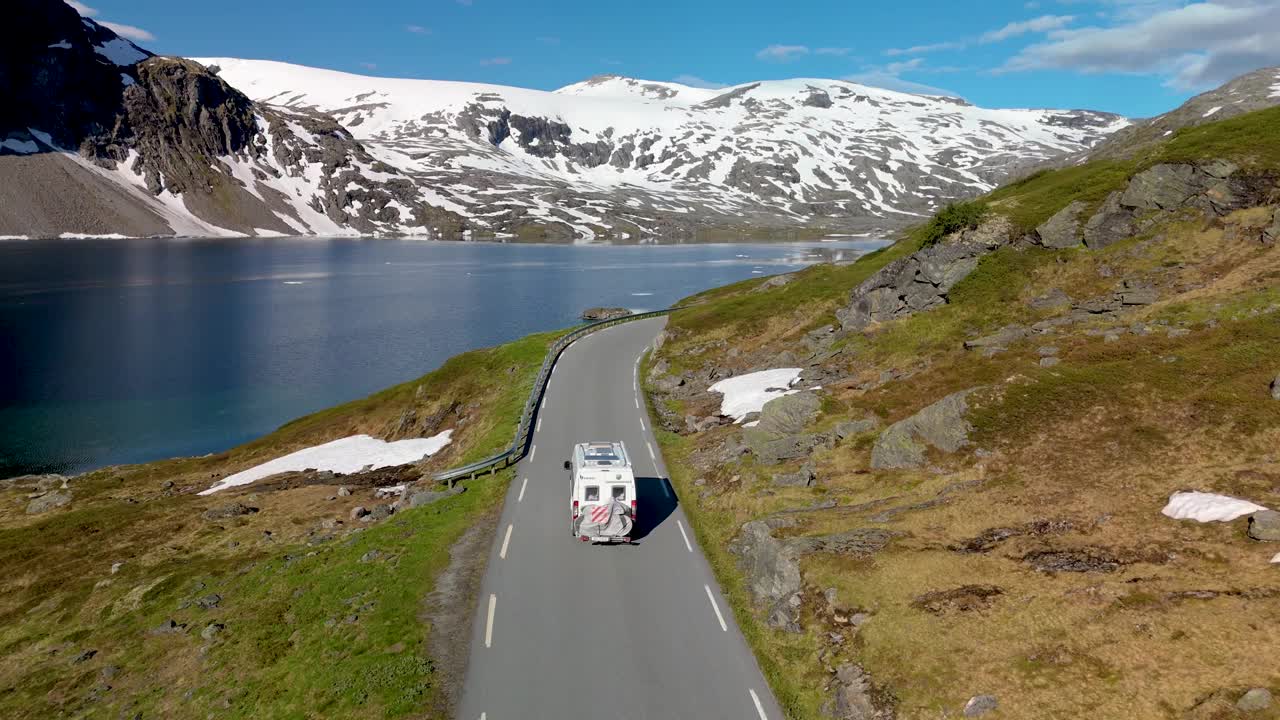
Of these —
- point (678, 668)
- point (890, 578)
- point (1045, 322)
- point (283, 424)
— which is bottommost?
point (283, 424)

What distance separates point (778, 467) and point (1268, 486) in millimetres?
16320

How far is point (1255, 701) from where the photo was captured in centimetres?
1362

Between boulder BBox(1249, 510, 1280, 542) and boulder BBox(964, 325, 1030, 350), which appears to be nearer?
boulder BBox(1249, 510, 1280, 542)

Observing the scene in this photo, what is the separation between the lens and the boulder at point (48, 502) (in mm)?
44750

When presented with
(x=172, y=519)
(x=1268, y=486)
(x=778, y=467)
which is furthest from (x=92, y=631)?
(x=1268, y=486)

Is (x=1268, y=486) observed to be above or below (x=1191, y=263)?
below

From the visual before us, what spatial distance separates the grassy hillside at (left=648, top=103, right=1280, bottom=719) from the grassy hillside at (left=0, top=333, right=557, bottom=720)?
32.0 ft

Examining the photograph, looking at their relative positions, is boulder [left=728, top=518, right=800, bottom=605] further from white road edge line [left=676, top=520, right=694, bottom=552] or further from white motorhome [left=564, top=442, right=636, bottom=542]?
white motorhome [left=564, top=442, right=636, bottom=542]

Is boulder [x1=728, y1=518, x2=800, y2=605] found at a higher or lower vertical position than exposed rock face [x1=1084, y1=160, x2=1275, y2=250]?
lower

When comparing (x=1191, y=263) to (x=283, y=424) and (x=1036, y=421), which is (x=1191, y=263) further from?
(x=283, y=424)

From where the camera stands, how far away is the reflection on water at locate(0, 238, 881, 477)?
65750mm

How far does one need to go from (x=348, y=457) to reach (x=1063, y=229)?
166 ft

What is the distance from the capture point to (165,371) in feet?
274

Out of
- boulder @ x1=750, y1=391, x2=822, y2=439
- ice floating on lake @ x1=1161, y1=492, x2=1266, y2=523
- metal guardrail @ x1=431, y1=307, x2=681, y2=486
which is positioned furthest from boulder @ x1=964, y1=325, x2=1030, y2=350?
metal guardrail @ x1=431, y1=307, x2=681, y2=486
